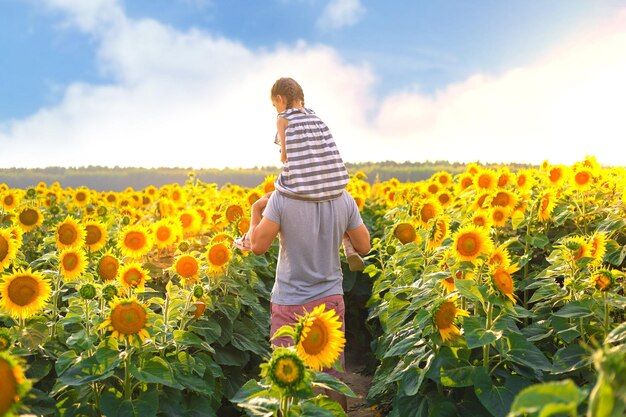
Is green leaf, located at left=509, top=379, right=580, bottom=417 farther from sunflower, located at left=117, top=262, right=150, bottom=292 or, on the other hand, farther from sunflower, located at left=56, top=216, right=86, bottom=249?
sunflower, located at left=56, top=216, right=86, bottom=249

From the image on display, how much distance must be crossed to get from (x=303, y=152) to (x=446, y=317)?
60.5 inches

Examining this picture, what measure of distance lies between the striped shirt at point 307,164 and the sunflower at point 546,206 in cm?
191

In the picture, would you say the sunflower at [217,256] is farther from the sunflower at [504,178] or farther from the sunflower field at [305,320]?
the sunflower at [504,178]

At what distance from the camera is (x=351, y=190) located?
9.55 m

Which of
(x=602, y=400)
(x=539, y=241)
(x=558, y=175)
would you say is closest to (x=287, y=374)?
(x=602, y=400)

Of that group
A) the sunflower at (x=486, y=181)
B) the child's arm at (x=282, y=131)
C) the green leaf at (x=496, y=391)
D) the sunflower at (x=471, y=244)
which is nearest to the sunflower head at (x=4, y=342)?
the child's arm at (x=282, y=131)

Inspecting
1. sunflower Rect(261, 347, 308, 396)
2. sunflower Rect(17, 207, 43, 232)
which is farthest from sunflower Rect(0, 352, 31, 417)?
sunflower Rect(17, 207, 43, 232)

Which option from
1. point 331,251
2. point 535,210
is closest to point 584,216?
point 535,210

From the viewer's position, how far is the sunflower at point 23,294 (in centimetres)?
365

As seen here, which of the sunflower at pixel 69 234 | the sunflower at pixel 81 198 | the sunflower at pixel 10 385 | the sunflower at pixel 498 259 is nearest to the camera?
the sunflower at pixel 10 385

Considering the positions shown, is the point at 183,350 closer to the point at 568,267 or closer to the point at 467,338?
the point at 467,338

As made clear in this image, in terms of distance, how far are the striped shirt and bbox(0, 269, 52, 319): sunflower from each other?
1.62m

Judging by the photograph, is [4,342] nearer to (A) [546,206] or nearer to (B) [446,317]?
(B) [446,317]

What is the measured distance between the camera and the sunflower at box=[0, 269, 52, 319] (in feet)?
12.0
